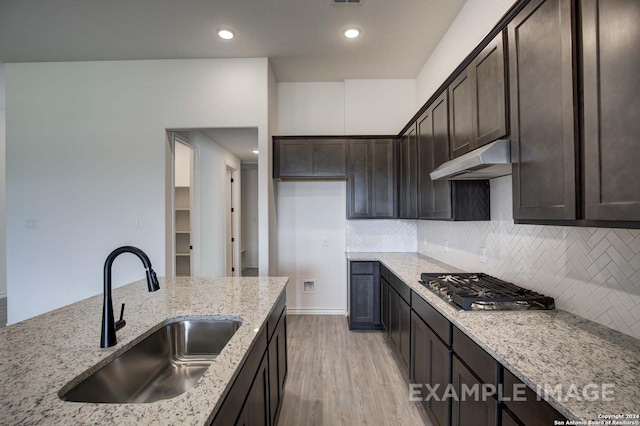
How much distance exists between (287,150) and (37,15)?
2.59 m

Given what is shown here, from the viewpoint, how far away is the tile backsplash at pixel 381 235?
3807mm

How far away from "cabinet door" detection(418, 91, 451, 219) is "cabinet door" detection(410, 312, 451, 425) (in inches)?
36.8

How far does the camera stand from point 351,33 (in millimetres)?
2777

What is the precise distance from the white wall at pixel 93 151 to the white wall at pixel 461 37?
1929mm

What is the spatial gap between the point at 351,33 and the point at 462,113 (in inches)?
61.6

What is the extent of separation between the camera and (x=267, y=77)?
128 inches

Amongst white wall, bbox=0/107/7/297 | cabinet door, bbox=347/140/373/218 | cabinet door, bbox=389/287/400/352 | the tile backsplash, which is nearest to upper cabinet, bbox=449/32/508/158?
cabinet door, bbox=389/287/400/352

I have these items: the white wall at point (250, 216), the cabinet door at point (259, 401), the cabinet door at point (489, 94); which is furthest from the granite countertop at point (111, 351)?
the white wall at point (250, 216)

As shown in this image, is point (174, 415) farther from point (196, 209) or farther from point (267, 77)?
point (196, 209)

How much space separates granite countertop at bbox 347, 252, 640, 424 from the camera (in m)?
0.80

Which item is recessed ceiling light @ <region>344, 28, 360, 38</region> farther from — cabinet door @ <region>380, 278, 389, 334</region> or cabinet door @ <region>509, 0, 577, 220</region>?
cabinet door @ <region>380, 278, 389, 334</region>

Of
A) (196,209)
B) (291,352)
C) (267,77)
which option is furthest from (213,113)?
(291,352)

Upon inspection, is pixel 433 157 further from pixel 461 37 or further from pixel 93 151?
pixel 93 151

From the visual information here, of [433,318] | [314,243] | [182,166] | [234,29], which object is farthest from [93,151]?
[433,318]
